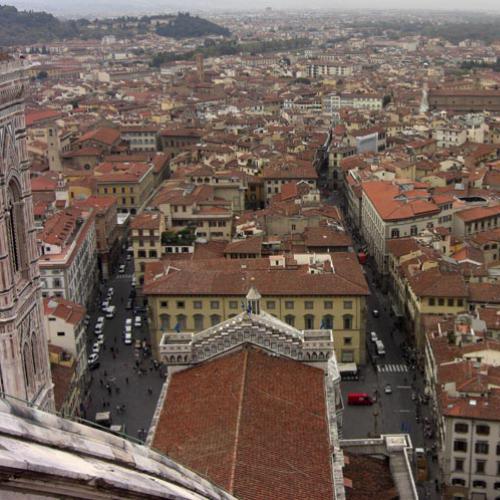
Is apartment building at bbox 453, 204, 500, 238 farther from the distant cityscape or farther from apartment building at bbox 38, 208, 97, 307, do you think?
apartment building at bbox 38, 208, 97, 307

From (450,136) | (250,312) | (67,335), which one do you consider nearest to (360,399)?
(67,335)

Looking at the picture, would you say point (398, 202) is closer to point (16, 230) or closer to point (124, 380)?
point (124, 380)

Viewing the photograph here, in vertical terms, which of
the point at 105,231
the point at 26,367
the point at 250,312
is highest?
the point at 26,367

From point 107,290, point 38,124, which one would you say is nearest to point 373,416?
point 107,290

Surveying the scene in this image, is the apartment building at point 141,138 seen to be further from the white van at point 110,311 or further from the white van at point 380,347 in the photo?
the white van at point 380,347

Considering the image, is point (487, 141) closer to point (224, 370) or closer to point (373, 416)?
point (373, 416)
